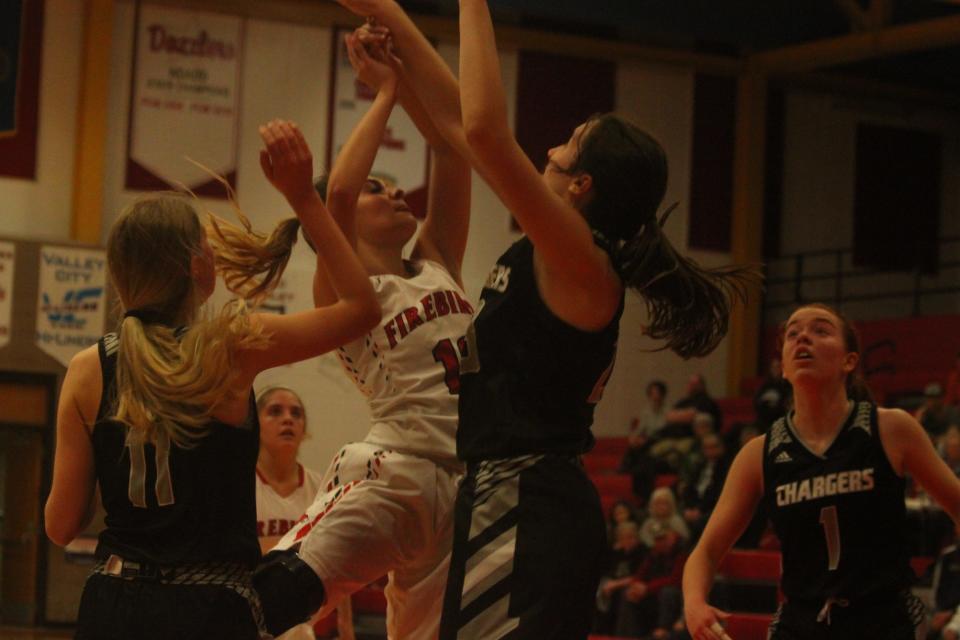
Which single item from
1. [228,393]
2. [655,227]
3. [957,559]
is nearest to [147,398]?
[228,393]

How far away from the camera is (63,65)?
15.0 metres

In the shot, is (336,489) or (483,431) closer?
(483,431)

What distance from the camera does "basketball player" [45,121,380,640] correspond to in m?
3.10

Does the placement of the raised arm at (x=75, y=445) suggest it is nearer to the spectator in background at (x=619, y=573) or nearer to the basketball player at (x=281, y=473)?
the basketball player at (x=281, y=473)

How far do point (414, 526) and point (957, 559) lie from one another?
536 cm

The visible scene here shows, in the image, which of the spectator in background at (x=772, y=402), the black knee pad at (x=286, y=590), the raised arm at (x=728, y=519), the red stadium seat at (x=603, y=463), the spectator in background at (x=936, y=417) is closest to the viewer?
the black knee pad at (x=286, y=590)

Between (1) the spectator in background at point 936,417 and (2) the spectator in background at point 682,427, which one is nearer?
(1) the spectator in background at point 936,417

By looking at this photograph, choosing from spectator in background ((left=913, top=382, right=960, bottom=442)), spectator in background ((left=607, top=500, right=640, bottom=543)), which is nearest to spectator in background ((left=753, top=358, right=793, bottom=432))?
spectator in background ((left=913, top=382, right=960, bottom=442))

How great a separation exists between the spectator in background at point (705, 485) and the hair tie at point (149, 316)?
8.45m

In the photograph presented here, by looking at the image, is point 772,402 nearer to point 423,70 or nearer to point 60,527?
point 423,70

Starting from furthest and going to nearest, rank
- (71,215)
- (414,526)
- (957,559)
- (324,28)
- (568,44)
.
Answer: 1. (568,44)
2. (324,28)
3. (71,215)
4. (957,559)
5. (414,526)

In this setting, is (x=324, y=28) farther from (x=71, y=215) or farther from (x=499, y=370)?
(x=499, y=370)

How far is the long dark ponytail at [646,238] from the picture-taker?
3.34 m

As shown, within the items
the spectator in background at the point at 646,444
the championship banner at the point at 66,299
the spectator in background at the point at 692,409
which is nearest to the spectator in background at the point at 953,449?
the spectator in background at the point at 646,444
